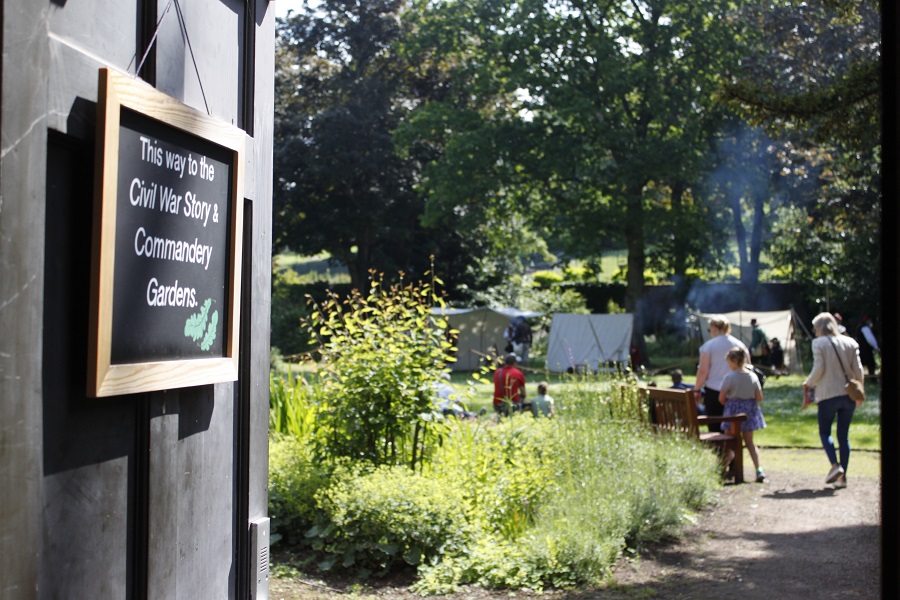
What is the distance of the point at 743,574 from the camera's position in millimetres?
6520

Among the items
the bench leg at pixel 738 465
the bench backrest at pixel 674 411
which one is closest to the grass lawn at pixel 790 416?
the bench backrest at pixel 674 411

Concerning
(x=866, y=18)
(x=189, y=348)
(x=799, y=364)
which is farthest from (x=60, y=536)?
(x=799, y=364)

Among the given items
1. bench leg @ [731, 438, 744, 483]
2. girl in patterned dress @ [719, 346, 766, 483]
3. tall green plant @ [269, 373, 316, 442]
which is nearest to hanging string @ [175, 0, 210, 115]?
tall green plant @ [269, 373, 316, 442]

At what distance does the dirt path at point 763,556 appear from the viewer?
6051 mm

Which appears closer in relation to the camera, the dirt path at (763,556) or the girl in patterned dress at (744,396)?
the dirt path at (763,556)

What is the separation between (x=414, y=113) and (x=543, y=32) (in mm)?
6578

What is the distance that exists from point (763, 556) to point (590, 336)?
22.5m

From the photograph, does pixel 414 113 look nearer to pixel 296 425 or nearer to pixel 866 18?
pixel 866 18

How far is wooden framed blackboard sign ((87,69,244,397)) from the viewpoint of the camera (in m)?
1.83

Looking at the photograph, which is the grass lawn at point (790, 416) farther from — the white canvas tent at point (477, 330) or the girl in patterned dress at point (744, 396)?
the white canvas tent at point (477, 330)

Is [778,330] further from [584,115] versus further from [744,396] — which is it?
[744,396]

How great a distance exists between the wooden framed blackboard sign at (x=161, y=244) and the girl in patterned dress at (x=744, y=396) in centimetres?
843

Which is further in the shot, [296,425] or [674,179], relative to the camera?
[674,179]

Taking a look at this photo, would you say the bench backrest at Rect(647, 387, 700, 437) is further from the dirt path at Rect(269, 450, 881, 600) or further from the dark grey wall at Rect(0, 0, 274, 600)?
the dark grey wall at Rect(0, 0, 274, 600)
